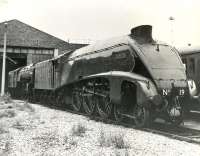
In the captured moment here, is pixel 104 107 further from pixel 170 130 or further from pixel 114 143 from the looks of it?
pixel 114 143

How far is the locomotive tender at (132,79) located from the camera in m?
10.1

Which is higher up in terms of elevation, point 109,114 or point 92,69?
point 92,69

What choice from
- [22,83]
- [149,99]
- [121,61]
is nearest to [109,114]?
[121,61]

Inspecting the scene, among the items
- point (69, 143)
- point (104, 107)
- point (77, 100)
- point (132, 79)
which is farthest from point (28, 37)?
point (69, 143)

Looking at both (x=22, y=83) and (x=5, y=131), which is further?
(x=22, y=83)

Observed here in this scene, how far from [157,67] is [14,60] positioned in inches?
1338

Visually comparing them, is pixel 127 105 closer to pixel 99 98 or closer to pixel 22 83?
pixel 99 98

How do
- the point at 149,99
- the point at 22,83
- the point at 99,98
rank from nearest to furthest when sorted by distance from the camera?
the point at 149,99, the point at 99,98, the point at 22,83

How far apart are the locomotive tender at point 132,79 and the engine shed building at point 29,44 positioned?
25.2 meters

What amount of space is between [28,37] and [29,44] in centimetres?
84

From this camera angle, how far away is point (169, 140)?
812cm

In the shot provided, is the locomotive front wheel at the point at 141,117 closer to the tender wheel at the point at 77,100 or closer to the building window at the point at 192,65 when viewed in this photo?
the building window at the point at 192,65

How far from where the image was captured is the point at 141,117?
10383mm

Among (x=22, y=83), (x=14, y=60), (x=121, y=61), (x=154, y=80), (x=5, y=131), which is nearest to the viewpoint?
(x=5, y=131)
